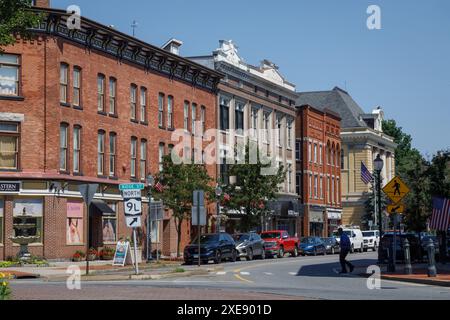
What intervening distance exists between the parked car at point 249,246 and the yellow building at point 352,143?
153 ft

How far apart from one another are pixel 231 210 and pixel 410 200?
1926 centimetres

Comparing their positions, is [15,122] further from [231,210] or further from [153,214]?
[231,210]

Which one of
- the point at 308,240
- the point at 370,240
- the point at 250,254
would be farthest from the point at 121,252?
the point at 370,240

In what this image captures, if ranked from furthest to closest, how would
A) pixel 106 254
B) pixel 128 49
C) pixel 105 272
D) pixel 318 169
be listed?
pixel 318 169
pixel 128 49
pixel 106 254
pixel 105 272

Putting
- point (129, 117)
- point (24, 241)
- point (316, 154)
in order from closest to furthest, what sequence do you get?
point (24, 241)
point (129, 117)
point (316, 154)

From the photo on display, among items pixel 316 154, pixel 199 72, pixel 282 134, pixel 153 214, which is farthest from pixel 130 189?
pixel 316 154

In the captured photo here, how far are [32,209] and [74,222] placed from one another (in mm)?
2902

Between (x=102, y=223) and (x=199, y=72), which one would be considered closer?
(x=102, y=223)

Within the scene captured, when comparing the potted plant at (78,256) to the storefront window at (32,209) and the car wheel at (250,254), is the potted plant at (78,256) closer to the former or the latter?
the storefront window at (32,209)

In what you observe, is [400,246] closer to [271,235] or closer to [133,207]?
[133,207]

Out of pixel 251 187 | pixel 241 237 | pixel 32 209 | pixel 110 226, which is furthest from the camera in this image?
pixel 251 187

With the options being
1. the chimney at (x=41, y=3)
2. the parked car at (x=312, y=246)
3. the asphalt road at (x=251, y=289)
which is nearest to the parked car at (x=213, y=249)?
the asphalt road at (x=251, y=289)

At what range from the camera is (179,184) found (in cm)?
5031

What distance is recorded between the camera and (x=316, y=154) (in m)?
84.5
